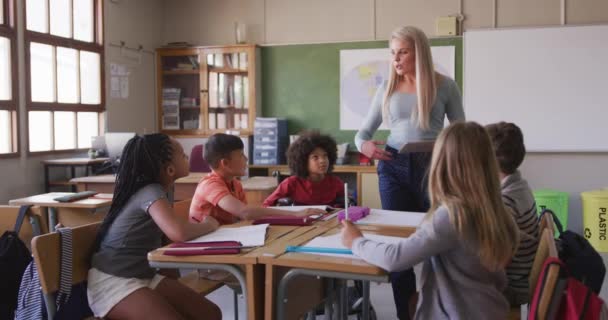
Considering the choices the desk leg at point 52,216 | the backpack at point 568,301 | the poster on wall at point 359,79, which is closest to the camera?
the backpack at point 568,301

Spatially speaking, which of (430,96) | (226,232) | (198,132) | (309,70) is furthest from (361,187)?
(226,232)

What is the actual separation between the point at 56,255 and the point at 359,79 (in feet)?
15.3

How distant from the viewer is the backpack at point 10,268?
7.64ft

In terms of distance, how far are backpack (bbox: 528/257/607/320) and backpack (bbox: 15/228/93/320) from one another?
4.58 feet

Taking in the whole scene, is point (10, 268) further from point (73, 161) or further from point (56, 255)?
point (73, 161)

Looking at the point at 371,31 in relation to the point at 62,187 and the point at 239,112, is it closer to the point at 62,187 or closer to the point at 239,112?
the point at 239,112

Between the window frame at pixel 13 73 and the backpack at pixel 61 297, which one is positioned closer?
the backpack at pixel 61 297

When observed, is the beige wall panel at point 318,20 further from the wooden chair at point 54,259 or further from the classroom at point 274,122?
the wooden chair at point 54,259

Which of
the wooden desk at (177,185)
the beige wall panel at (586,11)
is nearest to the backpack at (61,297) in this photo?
the wooden desk at (177,185)

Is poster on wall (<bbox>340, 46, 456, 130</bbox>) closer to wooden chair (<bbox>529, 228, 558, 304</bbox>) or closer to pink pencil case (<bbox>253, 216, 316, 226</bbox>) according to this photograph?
pink pencil case (<bbox>253, 216, 316, 226</bbox>)

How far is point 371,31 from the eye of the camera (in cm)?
619

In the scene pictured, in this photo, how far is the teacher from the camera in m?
2.48

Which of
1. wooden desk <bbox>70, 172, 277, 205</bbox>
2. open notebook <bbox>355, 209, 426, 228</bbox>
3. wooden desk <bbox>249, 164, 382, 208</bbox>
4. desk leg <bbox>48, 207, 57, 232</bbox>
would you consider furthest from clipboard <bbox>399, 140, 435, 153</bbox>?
wooden desk <bbox>249, 164, 382, 208</bbox>

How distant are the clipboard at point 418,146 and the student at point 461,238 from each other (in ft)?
2.41
